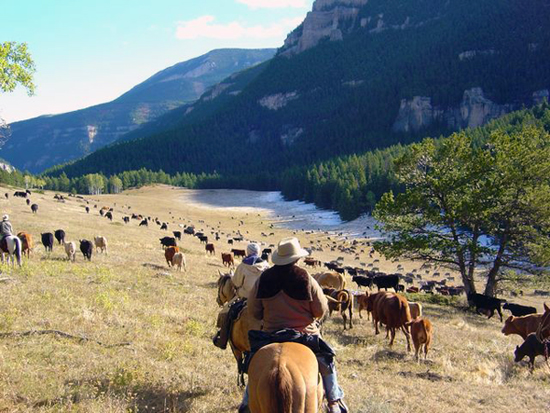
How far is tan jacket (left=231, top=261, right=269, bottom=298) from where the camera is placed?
843 cm

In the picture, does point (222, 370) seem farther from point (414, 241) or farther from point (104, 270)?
point (414, 241)

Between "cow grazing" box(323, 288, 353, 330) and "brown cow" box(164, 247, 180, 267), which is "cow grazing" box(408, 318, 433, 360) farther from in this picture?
"brown cow" box(164, 247, 180, 267)

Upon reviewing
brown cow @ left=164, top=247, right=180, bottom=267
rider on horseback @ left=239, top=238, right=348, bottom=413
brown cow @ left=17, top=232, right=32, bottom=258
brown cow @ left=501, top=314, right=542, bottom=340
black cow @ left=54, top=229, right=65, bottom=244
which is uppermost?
rider on horseback @ left=239, top=238, right=348, bottom=413

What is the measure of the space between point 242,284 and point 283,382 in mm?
4180

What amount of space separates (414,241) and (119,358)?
20.7 metres

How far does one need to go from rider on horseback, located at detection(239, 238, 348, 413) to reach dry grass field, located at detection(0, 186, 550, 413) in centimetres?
177

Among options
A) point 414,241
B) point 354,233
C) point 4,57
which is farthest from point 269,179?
point 4,57

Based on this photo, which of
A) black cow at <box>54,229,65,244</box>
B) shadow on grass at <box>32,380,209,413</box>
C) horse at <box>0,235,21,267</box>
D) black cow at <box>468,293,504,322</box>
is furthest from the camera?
black cow at <box>54,229,65,244</box>

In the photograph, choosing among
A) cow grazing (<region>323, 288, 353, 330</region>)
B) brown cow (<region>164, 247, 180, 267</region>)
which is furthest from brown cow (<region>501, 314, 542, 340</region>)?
brown cow (<region>164, 247, 180, 267</region>)

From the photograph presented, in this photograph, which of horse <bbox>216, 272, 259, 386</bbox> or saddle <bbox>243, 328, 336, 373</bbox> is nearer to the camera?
saddle <bbox>243, 328, 336, 373</bbox>

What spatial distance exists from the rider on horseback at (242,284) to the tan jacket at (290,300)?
75.2 inches

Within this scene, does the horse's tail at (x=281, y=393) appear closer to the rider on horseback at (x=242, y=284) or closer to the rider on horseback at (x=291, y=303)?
the rider on horseback at (x=291, y=303)

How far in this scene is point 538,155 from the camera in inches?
A: 956

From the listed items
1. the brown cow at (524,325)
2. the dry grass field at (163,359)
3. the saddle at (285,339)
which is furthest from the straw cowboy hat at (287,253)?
the brown cow at (524,325)
